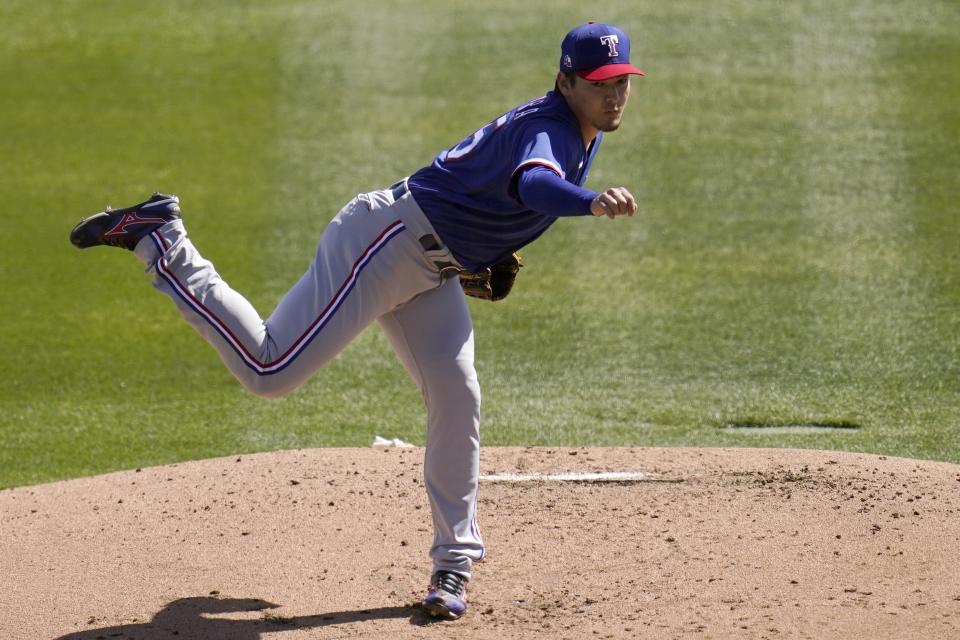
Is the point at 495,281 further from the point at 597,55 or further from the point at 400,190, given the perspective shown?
the point at 597,55

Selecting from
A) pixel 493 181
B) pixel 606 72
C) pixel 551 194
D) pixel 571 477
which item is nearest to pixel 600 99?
pixel 606 72

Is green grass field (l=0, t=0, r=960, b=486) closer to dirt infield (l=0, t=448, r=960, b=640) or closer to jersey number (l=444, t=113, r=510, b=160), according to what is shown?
dirt infield (l=0, t=448, r=960, b=640)

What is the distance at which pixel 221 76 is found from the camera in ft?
37.2

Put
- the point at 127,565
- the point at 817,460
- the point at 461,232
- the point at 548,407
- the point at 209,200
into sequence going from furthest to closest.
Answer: the point at 209,200
the point at 548,407
the point at 817,460
the point at 127,565
the point at 461,232

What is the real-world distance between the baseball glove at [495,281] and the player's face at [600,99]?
55 centimetres

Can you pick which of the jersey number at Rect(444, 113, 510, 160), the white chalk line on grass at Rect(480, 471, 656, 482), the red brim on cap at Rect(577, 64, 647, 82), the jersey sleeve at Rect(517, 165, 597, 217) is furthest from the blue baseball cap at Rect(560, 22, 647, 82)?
the white chalk line on grass at Rect(480, 471, 656, 482)

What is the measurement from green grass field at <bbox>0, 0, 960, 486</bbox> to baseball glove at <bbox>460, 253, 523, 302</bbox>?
2.47m

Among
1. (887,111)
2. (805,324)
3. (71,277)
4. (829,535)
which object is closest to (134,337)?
(71,277)

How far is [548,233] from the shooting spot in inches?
366

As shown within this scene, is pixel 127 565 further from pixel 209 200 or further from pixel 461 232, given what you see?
pixel 209 200

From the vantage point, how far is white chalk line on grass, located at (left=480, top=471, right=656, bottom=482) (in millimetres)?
5582

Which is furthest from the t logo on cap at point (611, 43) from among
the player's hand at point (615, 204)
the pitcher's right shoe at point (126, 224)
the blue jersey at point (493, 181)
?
the pitcher's right shoe at point (126, 224)

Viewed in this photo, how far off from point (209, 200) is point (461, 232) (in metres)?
5.82

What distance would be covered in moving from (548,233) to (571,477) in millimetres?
3925
